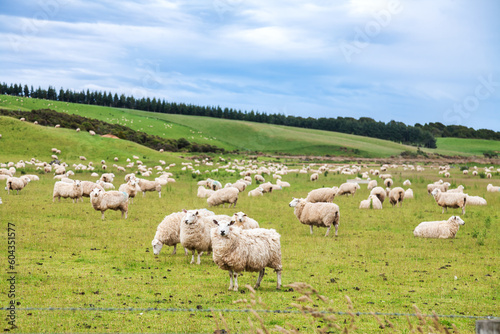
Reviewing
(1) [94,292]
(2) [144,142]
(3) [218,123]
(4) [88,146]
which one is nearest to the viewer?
(1) [94,292]

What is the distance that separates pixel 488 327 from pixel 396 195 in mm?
24305

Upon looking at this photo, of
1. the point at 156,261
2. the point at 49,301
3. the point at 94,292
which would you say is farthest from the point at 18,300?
the point at 156,261

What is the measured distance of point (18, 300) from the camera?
32.1ft

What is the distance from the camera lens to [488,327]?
3.87 metres

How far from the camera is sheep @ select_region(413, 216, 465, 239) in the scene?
18.5 meters

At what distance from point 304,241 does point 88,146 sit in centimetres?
5034

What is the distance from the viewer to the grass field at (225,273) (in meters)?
9.02

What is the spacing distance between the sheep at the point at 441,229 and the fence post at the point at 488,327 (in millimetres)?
15615

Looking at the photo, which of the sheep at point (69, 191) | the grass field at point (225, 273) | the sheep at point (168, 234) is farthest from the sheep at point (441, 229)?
the sheep at point (69, 191)

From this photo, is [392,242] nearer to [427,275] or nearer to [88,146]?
[427,275]

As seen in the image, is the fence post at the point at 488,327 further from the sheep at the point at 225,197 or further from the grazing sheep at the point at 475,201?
the grazing sheep at the point at 475,201

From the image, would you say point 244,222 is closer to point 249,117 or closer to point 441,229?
point 441,229

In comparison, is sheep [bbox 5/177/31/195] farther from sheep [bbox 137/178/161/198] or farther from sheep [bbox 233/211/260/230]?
sheep [bbox 233/211/260/230]

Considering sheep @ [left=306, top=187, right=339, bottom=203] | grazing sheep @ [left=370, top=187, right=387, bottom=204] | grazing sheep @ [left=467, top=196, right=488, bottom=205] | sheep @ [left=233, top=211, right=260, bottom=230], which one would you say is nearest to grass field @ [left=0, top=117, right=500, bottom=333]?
sheep @ [left=306, top=187, right=339, bottom=203]
